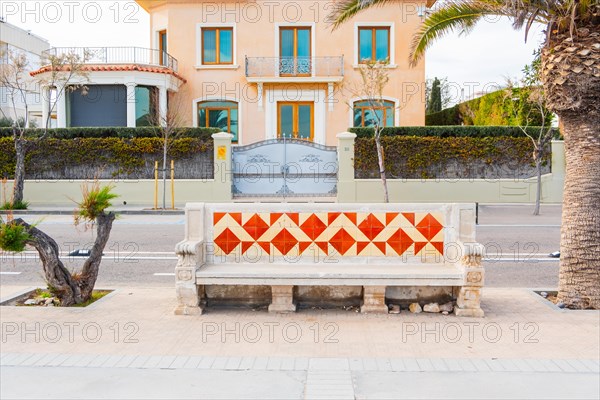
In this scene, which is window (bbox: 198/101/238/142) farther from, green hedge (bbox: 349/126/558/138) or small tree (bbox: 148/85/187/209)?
green hedge (bbox: 349/126/558/138)

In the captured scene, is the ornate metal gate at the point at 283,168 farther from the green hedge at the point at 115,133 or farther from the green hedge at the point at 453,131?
the green hedge at the point at 453,131

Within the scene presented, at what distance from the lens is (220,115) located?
101ft

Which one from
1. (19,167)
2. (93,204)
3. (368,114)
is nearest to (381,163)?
(368,114)

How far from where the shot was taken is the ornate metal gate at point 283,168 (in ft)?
83.6

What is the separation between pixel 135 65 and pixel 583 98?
77.6 ft

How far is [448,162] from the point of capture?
25.3 meters

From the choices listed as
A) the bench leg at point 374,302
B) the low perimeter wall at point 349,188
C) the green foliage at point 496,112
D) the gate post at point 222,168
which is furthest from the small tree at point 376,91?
the bench leg at point 374,302

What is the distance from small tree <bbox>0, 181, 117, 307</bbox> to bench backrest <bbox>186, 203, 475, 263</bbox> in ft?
3.41

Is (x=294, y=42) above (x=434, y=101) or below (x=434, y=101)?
above

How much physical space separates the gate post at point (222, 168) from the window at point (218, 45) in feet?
22.5

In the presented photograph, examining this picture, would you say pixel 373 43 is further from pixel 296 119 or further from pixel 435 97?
pixel 435 97

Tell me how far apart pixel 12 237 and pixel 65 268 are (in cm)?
85

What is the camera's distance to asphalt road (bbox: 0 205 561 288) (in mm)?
10102

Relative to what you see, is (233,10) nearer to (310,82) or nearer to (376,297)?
(310,82)
